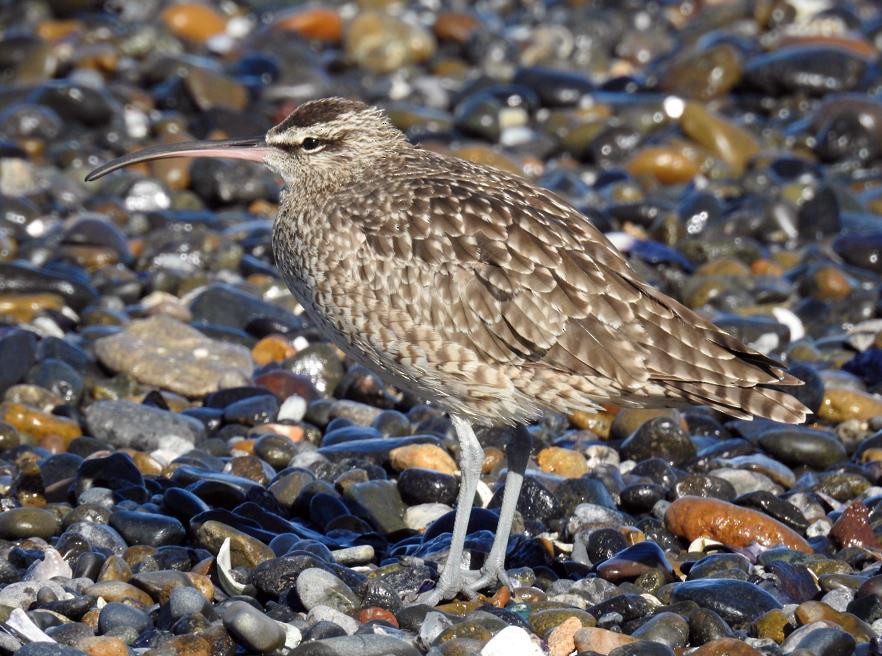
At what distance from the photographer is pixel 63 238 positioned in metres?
14.8

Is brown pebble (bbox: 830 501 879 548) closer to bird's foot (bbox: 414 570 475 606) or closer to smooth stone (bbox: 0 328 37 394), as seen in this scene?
bird's foot (bbox: 414 570 475 606)

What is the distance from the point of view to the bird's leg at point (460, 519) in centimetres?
823

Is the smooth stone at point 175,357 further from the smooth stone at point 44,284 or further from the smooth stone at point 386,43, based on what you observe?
the smooth stone at point 386,43

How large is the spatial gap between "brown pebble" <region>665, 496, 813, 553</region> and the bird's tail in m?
1.20

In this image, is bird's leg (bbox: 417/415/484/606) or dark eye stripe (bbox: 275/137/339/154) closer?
bird's leg (bbox: 417/415/484/606)

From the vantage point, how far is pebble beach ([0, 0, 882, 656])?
7.92 metres

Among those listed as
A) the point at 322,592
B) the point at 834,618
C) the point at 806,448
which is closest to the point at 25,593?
the point at 322,592

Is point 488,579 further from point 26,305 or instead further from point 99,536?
point 26,305

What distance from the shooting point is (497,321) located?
8141 mm

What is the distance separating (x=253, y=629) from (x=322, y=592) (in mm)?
669

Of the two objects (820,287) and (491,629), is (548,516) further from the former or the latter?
(820,287)

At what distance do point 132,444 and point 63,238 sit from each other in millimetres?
4898

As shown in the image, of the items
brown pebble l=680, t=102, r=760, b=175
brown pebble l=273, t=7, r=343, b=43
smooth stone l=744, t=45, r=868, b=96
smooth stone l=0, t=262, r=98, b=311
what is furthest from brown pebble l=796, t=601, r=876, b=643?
brown pebble l=273, t=7, r=343, b=43

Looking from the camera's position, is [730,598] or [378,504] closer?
[730,598]
